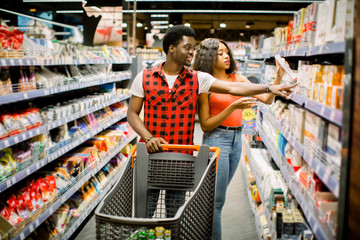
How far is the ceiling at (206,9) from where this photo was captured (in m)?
7.74

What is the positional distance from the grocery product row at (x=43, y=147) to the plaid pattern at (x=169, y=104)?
3.48ft

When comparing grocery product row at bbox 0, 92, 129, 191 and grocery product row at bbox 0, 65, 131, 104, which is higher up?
→ grocery product row at bbox 0, 65, 131, 104

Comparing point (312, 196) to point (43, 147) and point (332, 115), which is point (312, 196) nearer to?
point (332, 115)

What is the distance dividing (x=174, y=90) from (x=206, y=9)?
833cm

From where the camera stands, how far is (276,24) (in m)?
17.7

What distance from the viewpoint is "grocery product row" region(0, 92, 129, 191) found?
2488 mm

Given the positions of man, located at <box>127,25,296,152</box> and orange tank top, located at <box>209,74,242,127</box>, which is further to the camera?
orange tank top, located at <box>209,74,242,127</box>

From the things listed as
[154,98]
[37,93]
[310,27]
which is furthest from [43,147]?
[310,27]

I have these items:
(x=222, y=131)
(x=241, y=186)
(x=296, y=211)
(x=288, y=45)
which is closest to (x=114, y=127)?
(x=241, y=186)

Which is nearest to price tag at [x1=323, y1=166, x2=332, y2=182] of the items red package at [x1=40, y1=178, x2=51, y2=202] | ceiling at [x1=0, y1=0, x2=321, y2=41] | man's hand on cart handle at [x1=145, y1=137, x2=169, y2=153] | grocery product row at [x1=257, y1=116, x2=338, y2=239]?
grocery product row at [x1=257, y1=116, x2=338, y2=239]

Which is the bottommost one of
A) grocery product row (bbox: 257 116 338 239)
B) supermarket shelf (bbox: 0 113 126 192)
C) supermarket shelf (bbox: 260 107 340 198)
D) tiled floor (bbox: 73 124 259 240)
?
tiled floor (bbox: 73 124 259 240)

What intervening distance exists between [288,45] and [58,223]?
2508mm

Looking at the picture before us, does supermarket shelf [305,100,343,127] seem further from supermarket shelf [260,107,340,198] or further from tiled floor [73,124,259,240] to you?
tiled floor [73,124,259,240]

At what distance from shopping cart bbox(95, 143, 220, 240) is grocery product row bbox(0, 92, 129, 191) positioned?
3.21 feet
